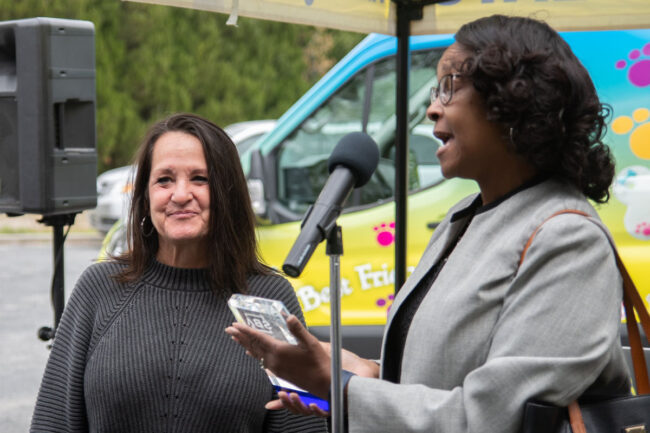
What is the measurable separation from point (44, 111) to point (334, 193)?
245 cm

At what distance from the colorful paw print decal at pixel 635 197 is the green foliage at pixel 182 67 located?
13.4m

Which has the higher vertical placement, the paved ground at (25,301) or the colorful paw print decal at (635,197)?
the colorful paw print decal at (635,197)

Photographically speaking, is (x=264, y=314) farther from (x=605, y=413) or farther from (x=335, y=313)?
(x=605, y=413)

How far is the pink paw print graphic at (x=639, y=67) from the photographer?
4.05 m

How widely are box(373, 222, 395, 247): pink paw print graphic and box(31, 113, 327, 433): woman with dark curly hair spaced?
6.83 feet

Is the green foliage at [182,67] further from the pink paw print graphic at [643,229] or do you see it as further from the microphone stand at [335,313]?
the microphone stand at [335,313]

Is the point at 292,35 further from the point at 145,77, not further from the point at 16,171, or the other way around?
the point at 16,171

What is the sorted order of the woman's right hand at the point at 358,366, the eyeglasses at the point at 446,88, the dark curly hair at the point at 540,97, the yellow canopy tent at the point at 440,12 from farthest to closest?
the yellow canopy tent at the point at 440,12, the woman's right hand at the point at 358,366, the eyeglasses at the point at 446,88, the dark curly hair at the point at 540,97

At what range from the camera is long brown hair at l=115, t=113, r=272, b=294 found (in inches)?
99.2

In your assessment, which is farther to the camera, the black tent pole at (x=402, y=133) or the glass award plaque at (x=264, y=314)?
the black tent pole at (x=402, y=133)

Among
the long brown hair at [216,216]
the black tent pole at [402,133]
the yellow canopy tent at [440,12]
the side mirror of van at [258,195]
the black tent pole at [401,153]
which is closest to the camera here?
the long brown hair at [216,216]

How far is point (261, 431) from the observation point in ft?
8.11

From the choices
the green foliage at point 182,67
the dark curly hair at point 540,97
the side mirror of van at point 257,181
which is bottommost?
the side mirror of van at point 257,181

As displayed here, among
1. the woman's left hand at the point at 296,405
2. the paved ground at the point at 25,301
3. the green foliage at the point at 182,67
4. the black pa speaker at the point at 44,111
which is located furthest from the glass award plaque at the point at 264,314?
the green foliage at the point at 182,67
